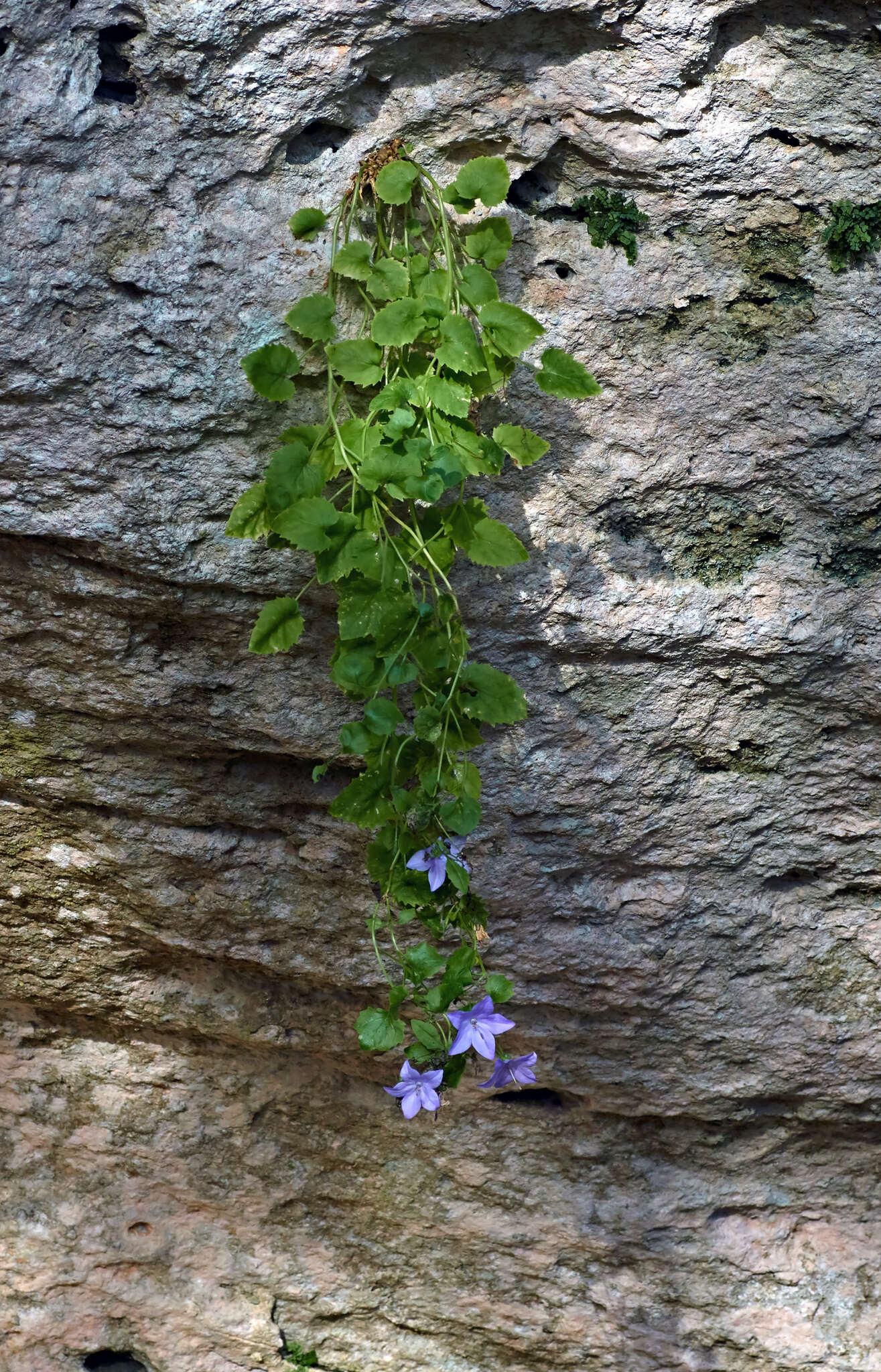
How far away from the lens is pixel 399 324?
56.6 inches

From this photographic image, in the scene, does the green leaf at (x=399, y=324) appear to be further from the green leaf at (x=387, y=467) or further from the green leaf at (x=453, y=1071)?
the green leaf at (x=453, y=1071)

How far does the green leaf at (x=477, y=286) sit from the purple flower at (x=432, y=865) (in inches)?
28.4

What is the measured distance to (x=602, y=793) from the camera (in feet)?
5.92

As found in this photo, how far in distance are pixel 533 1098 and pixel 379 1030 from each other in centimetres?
79

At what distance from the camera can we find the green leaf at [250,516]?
1.50 m

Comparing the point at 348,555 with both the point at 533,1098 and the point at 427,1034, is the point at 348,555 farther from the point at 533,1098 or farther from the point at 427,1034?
the point at 533,1098

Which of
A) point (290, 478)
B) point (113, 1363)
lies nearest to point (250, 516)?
point (290, 478)

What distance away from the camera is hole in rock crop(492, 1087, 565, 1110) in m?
2.11

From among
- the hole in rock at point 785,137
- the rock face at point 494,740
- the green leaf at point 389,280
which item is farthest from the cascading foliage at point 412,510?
the hole in rock at point 785,137

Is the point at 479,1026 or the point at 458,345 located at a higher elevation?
the point at 458,345

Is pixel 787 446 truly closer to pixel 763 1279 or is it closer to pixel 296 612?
pixel 296 612

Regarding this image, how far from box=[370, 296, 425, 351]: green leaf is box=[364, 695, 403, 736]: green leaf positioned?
465 mm

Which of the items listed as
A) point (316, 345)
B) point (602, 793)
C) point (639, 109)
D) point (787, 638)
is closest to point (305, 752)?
point (602, 793)

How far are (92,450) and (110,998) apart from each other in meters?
1.08
